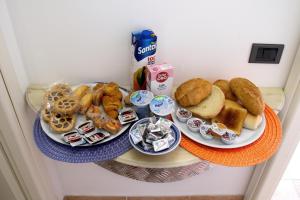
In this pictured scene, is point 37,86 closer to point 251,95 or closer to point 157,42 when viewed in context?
point 157,42

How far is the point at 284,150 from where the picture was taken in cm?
103

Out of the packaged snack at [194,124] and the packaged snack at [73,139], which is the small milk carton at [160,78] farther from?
the packaged snack at [73,139]

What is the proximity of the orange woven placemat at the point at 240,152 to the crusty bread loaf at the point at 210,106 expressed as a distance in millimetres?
89

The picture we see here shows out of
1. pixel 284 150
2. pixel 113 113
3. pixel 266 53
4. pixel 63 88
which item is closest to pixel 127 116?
pixel 113 113

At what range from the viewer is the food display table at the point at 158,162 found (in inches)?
30.1

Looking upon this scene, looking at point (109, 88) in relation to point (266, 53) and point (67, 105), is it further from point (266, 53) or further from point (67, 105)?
point (266, 53)

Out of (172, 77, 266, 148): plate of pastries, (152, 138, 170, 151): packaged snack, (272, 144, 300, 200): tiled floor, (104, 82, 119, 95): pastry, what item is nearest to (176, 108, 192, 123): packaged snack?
(172, 77, 266, 148): plate of pastries

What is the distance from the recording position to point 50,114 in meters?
0.84

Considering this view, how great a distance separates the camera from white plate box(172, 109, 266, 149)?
78 cm

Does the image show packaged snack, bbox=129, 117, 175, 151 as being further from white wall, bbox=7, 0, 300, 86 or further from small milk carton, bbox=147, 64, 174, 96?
white wall, bbox=7, 0, 300, 86

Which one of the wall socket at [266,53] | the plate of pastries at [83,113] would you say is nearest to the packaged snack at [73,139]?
the plate of pastries at [83,113]

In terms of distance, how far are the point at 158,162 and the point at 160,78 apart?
0.26 m

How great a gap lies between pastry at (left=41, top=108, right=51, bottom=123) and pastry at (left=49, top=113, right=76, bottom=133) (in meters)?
0.02

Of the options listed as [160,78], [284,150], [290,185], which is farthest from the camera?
[290,185]
